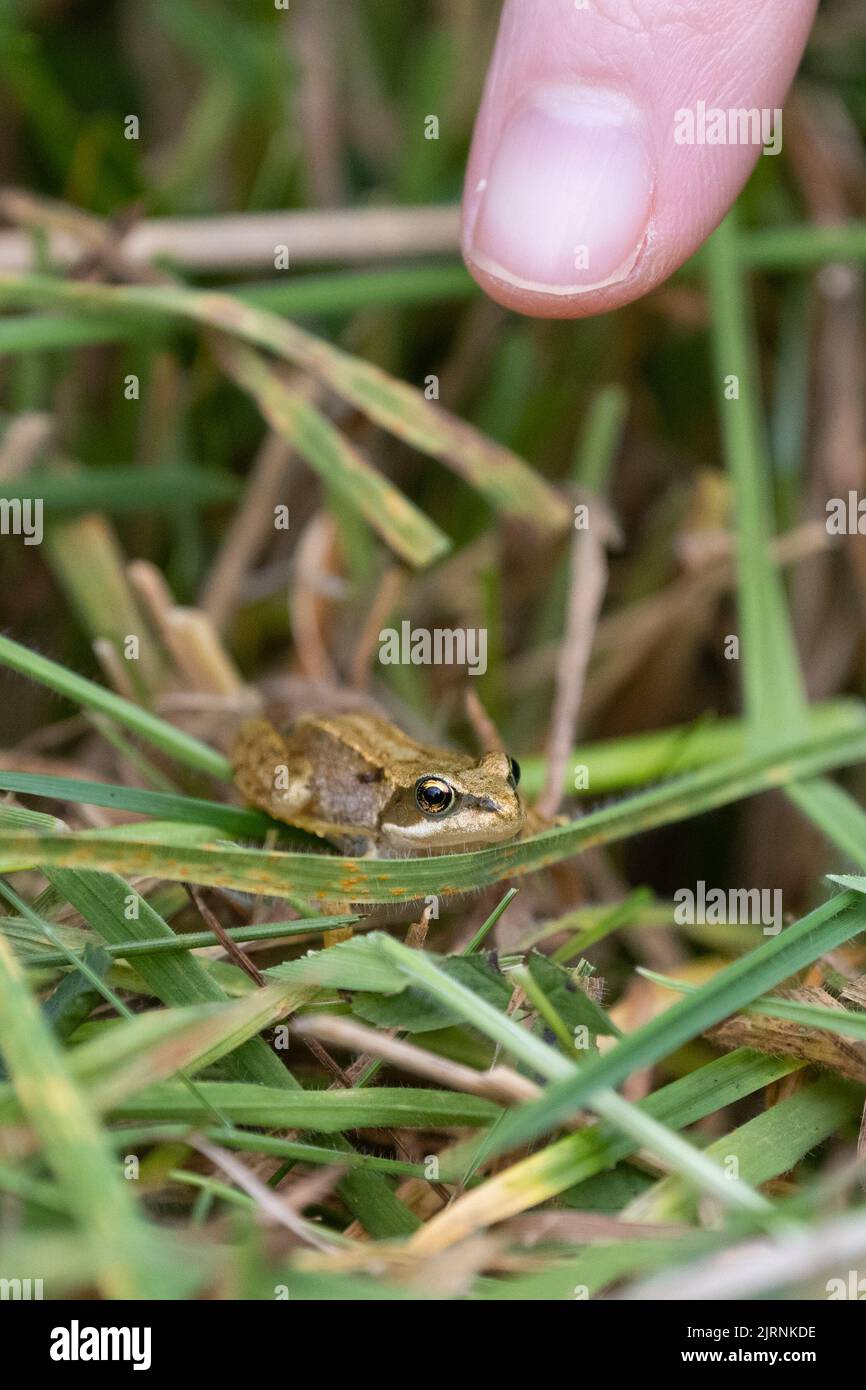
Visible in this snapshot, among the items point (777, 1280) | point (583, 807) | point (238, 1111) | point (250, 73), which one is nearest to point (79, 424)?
point (250, 73)

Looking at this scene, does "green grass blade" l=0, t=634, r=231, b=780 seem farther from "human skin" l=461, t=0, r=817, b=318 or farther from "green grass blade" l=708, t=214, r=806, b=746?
"green grass blade" l=708, t=214, r=806, b=746

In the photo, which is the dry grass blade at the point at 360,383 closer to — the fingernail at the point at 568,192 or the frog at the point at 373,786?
the fingernail at the point at 568,192

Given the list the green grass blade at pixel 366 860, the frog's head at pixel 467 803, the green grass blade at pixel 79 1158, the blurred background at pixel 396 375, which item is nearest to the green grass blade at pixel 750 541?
the blurred background at pixel 396 375

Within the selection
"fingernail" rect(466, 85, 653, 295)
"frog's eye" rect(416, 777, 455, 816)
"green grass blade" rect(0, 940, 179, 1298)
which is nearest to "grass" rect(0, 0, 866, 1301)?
"green grass blade" rect(0, 940, 179, 1298)

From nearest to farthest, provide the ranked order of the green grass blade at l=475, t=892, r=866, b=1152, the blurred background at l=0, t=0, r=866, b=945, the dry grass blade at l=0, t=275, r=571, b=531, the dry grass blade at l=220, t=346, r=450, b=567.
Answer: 1. the green grass blade at l=475, t=892, r=866, b=1152
2. the dry grass blade at l=220, t=346, r=450, b=567
3. the dry grass blade at l=0, t=275, r=571, b=531
4. the blurred background at l=0, t=0, r=866, b=945

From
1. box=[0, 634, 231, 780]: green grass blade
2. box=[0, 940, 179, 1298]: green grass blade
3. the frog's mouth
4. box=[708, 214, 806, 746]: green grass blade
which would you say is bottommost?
box=[0, 940, 179, 1298]: green grass blade

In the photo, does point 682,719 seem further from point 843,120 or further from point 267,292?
point 843,120

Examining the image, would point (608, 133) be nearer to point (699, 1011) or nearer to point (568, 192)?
point (568, 192)
